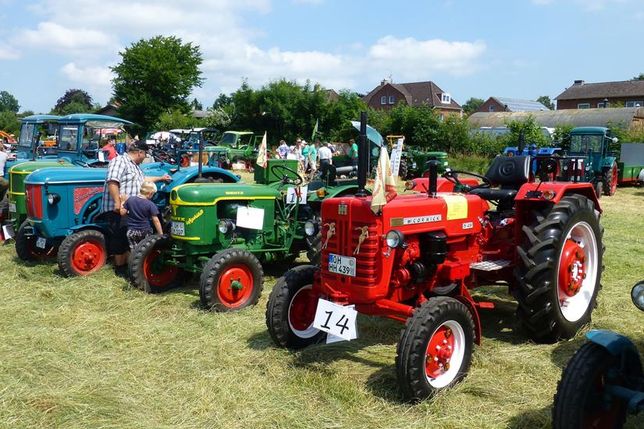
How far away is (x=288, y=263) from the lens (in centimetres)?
721

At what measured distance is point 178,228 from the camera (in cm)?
578

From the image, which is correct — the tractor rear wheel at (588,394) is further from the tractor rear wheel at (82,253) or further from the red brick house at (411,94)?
the red brick house at (411,94)

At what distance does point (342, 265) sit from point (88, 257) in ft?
12.8

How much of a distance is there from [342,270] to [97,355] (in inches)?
72.1

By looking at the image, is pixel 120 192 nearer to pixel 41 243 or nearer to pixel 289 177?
pixel 41 243

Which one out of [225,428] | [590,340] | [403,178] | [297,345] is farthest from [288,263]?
[403,178]

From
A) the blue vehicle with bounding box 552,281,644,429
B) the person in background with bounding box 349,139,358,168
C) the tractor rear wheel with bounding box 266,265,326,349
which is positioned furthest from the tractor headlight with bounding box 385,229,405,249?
the person in background with bounding box 349,139,358,168

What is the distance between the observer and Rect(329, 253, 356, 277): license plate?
3.73 meters

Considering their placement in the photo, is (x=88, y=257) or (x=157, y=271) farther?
(x=88, y=257)

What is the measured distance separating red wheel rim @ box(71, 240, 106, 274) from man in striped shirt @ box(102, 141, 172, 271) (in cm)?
17

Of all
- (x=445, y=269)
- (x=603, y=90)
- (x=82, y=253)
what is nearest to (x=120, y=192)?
(x=82, y=253)

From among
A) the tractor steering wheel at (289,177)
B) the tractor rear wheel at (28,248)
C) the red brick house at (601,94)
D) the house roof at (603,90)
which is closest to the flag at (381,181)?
the tractor steering wheel at (289,177)

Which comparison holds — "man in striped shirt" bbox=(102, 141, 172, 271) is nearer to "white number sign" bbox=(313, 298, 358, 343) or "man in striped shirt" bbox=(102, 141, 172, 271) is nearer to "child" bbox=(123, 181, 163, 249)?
"child" bbox=(123, 181, 163, 249)

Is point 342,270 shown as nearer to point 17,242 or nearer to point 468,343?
point 468,343
